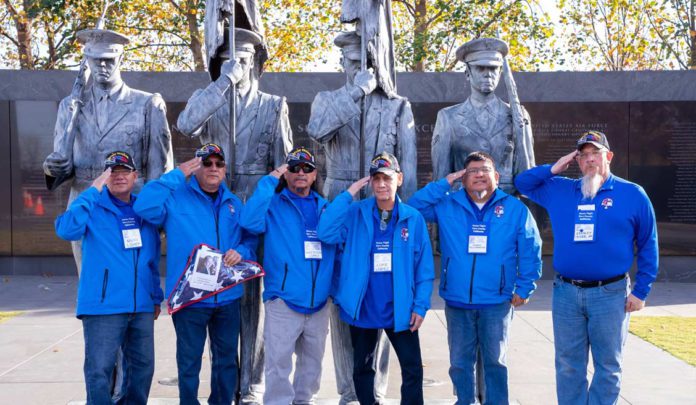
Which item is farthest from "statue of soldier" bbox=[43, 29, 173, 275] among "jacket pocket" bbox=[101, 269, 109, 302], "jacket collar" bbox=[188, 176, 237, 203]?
"jacket pocket" bbox=[101, 269, 109, 302]

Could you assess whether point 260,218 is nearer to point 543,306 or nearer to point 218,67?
point 218,67

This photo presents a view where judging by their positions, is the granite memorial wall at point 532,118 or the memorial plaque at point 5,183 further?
the memorial plaque at point 5,183

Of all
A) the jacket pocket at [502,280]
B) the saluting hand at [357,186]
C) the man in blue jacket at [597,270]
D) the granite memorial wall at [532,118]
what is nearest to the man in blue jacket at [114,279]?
the saluting hand at [357,186]

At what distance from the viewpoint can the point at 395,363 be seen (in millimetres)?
6750

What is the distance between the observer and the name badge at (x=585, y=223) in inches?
181

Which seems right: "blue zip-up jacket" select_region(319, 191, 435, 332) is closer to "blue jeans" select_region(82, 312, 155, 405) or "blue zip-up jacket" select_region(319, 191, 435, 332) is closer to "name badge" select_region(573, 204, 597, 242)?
"name badge" select_region(573, 204, 597, 242)

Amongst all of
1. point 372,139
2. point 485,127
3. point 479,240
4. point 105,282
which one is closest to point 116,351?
point 105,282

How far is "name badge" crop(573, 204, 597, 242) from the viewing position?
461 cm

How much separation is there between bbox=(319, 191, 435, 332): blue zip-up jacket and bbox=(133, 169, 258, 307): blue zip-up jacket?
1.85ft

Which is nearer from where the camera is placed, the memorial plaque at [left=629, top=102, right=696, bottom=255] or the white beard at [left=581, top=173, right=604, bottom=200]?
the white beard at [left=581, top=173, right=604, bottom=200]

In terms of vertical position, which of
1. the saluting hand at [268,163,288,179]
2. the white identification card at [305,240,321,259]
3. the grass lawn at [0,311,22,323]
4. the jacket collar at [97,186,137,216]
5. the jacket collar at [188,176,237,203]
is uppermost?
the saluting hand at [268,163,288,179]

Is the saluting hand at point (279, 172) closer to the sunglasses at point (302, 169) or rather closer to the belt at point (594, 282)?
the sunglasses at point (302, 169)

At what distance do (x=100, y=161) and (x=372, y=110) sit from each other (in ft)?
5.93

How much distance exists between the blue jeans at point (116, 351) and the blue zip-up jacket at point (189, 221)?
0.93 ft
